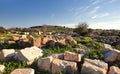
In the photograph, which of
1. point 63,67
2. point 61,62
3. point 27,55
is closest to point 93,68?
point 63,67

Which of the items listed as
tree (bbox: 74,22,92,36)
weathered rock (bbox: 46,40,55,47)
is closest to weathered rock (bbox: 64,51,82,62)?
weathered rock (bbox: 46,40,55,47)

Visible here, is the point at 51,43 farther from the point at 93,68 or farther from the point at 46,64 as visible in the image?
the point at 93,68

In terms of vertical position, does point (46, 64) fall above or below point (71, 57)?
below

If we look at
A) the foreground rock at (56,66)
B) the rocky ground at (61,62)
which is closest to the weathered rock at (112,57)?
the rocky ground at (61,62)

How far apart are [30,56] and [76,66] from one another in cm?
267

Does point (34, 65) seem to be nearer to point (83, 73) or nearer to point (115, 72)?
point (83, 73)

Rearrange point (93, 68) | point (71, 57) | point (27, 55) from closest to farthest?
point (93, 68), point (71, 57), point (27, 55)

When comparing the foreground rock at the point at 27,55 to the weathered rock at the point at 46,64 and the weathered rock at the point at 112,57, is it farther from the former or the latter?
the weathered rock at the point at 112,57

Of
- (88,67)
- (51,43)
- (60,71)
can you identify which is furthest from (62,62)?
(51,43)

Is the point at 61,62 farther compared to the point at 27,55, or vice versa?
the point at 27,55

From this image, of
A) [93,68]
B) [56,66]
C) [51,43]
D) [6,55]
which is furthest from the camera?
[51,43]

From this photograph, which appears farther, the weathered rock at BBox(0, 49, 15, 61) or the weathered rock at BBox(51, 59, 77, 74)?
the weathered rock at BBox(0, 49, 15, 61)

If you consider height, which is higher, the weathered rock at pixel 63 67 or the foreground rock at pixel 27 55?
the foreground rock at pixel 27 55

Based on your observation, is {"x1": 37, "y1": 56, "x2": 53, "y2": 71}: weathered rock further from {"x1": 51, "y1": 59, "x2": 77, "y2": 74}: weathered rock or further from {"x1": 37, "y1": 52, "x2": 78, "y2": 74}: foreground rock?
{"x1": 51, "y1": 59, "x2": 77, "y2": 74}: weathered rock
